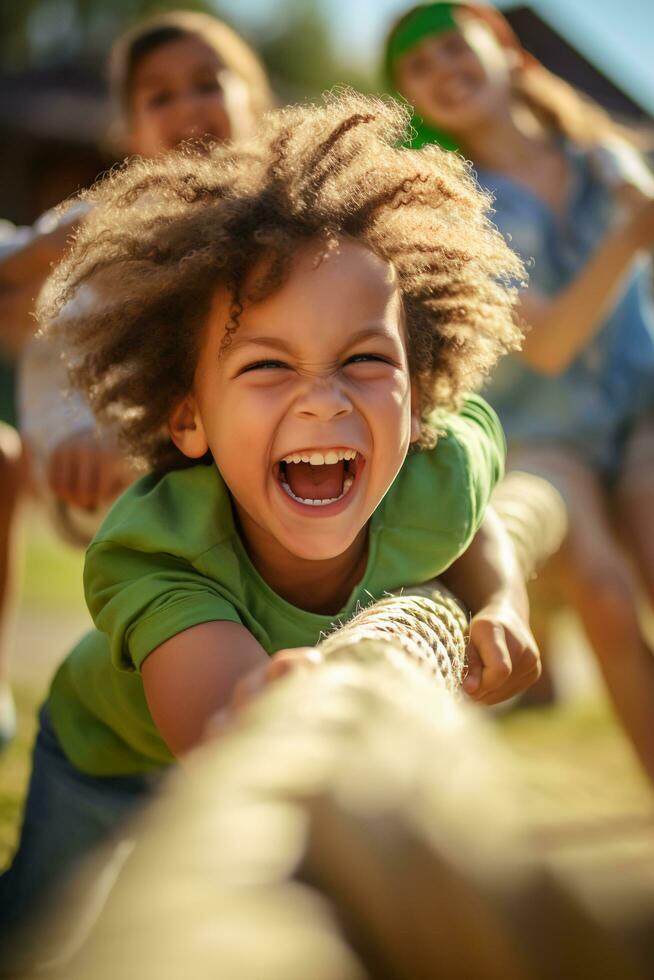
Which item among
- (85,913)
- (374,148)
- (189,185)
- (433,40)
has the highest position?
(374,148)

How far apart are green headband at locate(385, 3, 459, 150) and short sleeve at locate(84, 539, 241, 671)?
2.43 metres

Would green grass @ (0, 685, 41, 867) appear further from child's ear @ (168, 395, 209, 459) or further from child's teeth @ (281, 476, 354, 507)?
child's teeth @ (281, 476, 354, 507)

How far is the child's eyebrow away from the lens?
1.61 m

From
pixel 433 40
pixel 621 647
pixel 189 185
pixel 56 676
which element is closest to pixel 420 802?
pixel 189 185

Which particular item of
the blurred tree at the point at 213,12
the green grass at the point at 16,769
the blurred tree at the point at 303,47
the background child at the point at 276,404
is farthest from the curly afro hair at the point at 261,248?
the blurred tree at the point at 303,47

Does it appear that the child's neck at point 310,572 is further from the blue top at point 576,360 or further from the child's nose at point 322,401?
the blue top at point 576,360

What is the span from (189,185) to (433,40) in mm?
2211

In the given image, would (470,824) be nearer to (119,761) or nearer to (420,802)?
(420,802)

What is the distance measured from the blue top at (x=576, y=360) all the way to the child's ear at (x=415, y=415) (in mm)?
1624

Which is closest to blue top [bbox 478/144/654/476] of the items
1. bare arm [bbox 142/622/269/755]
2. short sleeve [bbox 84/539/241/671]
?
short sleeve [bbox 84/539/241/671]

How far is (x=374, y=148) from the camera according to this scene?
5.90ft

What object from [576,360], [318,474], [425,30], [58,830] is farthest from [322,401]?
[425,30]

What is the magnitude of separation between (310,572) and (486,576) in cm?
30

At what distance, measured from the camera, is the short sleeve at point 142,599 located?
58.8 inches
